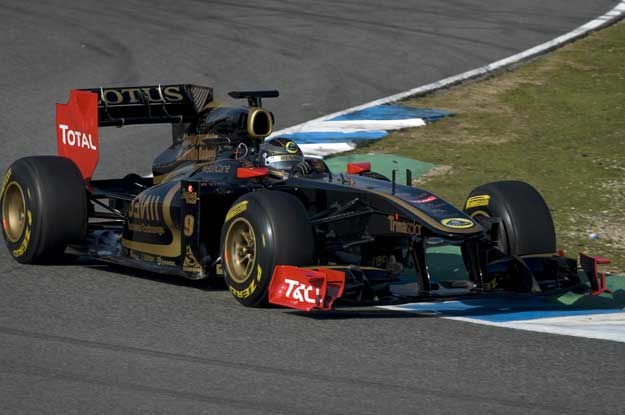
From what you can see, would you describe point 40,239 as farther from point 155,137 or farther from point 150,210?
point 155,137

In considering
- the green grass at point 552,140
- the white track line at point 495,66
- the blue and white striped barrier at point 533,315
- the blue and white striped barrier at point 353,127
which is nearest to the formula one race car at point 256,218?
the blue and white striped barrier at point 533,315

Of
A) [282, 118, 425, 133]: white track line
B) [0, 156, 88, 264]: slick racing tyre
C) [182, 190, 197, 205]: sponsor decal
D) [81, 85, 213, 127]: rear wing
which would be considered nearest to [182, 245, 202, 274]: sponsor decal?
[182, 190, 197, 205]: sponsor decal

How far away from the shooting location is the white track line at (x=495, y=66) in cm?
1477

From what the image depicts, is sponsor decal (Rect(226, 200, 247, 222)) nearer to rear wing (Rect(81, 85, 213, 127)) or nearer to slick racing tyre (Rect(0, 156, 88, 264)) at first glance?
slick racing tyre (Rect(0, 156, 88, 264))

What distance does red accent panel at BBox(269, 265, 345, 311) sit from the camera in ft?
24.2

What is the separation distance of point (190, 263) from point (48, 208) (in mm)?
1210

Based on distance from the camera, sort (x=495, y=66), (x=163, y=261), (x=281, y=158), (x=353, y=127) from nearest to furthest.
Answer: (x=163, y=261) → (x=281, y=158) → (x=353, y=127) → (x=495, y=66)

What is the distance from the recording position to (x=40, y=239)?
353 inches

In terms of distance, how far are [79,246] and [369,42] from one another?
10.8 metres

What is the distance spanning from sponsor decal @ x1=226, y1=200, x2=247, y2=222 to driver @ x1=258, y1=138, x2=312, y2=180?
779mm

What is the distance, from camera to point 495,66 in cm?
1789

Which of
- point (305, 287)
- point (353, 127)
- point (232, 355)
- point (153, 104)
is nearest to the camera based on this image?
point (232, 355)

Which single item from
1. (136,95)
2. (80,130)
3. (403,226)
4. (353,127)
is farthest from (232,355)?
(353,127)

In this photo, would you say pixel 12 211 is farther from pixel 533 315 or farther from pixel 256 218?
pixel 533 315
